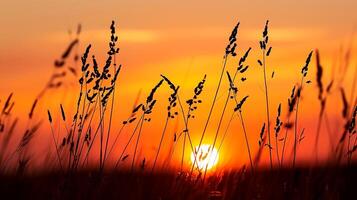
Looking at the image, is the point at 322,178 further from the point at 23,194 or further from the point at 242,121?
the point at 23,194

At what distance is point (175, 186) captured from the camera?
147 inches

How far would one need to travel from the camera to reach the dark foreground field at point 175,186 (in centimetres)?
347

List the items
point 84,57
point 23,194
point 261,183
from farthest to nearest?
point 84,57, point 261,183, point 23,194

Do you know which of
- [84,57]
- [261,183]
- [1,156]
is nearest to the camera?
[1,156]

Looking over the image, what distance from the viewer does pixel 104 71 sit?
4.39 m

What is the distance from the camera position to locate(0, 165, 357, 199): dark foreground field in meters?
3.47

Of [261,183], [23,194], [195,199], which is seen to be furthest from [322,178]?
[23,194]

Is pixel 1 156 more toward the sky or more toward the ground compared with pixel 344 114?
more toward the ground

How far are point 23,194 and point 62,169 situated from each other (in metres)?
0.58

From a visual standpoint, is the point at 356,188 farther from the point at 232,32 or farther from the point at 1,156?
the point at 1,156

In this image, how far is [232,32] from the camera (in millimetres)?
4535

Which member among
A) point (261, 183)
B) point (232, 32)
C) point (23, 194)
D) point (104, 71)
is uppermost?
point (232, 32)

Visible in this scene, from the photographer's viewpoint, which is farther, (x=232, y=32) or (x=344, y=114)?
(x=232, y=32)

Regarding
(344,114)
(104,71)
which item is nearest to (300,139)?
(344,114)
